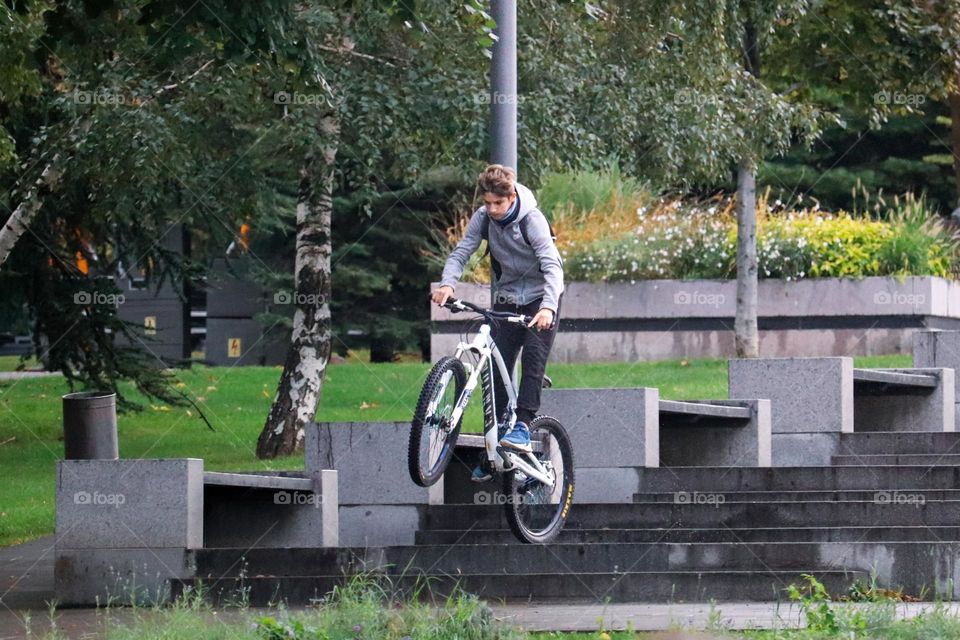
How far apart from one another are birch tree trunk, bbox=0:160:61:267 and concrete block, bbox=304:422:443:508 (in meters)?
5.16

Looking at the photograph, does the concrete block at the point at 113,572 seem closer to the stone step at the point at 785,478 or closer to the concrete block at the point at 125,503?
the concrete block at the point at 125,503

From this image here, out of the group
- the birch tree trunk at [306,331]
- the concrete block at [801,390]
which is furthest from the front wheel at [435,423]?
the birch tree trunk at [306,331]

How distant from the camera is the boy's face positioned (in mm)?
9188

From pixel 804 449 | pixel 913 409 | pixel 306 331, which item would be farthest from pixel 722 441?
pixel 306 331

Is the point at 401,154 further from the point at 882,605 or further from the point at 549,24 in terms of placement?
the point at 882,605

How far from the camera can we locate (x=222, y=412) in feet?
64.1

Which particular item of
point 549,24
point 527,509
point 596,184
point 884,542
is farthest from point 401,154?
point 596,184

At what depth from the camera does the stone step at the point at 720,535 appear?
9.37m

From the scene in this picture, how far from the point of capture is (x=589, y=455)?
11.5 meters

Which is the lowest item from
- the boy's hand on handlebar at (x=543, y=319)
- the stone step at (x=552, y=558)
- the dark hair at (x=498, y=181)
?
the stone step at (x=552, y=558)

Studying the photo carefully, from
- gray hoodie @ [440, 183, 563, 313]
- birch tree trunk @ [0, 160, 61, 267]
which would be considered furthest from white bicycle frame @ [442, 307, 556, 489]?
birch tree trunk @ [0, 160, 61, 267]

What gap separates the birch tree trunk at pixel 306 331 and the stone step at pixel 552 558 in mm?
6152

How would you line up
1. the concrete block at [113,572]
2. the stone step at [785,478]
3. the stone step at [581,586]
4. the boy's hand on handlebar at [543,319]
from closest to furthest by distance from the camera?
the stone step at [581,586] < the boy's hand on handlebar at [543,319] < the concrete block at [113,572] < the stone step at [785,478]

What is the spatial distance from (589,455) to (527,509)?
1.99m
